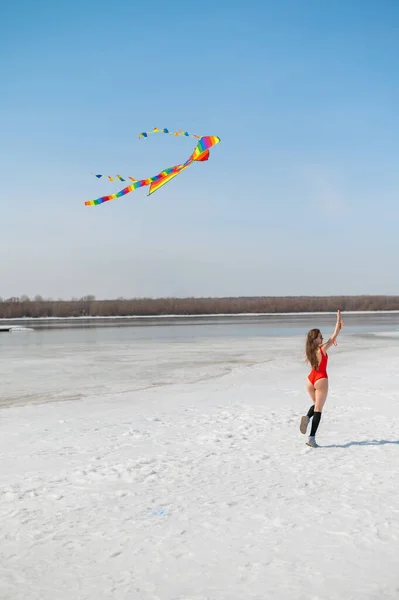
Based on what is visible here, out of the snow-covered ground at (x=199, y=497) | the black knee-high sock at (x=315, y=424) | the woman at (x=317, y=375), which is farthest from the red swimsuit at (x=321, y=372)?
the snow-covered ground at (x=199, y=497)

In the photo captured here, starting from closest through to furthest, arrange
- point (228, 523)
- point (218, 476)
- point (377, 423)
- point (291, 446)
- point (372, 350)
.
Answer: point (228, 523) → point (218, 476) → point (291, 446) → point (377, 423) → point (372, 350)

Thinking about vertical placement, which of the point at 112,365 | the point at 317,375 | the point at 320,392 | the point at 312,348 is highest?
A: the point at 312,348

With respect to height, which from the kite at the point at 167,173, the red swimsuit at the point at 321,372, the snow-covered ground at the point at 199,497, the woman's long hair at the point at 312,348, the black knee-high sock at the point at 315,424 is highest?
the kite at the point at 167,173

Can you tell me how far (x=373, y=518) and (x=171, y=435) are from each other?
12.5 ft

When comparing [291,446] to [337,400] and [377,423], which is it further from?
[337,400]

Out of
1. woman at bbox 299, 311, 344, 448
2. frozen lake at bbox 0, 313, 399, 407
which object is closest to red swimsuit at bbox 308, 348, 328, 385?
woman at bbox 299, 311, 344, 448

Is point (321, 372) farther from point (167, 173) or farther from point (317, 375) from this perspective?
point (167, 173)

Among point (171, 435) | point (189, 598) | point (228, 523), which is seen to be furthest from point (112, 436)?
point (189, 598)

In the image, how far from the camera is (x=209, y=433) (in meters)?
8.25

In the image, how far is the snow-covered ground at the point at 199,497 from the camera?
12.6 ft

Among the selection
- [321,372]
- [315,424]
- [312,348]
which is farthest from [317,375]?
[315,424]

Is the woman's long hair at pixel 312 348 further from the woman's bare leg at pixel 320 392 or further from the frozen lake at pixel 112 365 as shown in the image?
the frozen lake at pixel 112 365

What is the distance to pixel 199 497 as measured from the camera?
18.0 feet

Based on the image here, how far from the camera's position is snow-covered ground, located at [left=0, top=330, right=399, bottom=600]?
3854 mm
